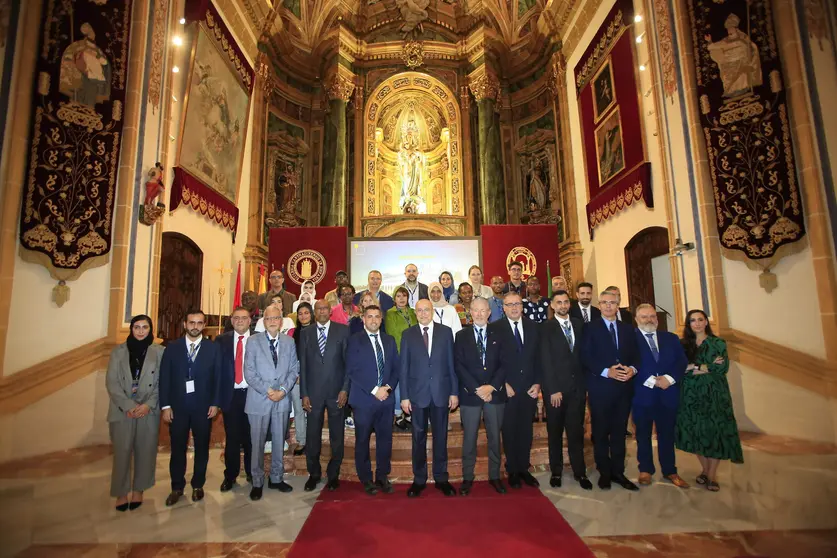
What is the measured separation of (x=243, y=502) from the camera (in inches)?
132

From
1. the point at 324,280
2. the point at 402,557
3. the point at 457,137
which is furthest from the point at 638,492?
the point at 457,137

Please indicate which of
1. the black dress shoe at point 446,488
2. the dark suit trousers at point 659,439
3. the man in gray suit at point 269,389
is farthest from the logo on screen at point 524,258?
the man in gray suit at point 269,389

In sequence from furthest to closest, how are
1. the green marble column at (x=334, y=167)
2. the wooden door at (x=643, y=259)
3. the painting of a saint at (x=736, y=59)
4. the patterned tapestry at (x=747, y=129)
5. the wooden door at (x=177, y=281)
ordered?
the green marble column at (x=334, y=167) < the wooden door at (x=643, y=259) < the wooden door at (x=177, y=281) < the painting of a saint at (x=736, y=59) < the patterned tapestry at (x=747, y=129)

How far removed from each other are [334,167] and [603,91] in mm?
7398

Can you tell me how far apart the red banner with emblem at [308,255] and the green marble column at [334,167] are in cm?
246

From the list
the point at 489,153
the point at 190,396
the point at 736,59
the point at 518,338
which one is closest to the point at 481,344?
the point at 518,338

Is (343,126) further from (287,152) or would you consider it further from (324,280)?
(324,280)

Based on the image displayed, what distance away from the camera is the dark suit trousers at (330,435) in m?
3.65

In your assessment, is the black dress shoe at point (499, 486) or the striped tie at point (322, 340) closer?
the black dress shoe at point (499, 486)

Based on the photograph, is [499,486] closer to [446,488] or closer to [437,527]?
[446,488]

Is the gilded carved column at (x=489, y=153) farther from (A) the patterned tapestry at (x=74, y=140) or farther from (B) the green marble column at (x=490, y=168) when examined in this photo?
(A) the patterned tapestry at (x=74, y=140)

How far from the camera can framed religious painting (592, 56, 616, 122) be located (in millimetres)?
8617

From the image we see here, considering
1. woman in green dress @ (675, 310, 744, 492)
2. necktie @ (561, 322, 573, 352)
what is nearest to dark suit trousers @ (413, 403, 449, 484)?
necktie @ (561, 322, 573, 352)

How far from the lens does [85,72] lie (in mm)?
5145
